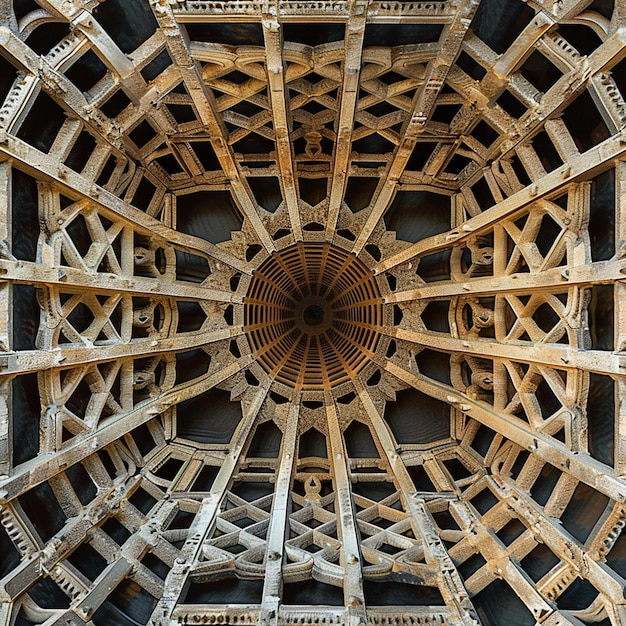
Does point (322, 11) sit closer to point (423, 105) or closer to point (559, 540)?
point (423, 105)

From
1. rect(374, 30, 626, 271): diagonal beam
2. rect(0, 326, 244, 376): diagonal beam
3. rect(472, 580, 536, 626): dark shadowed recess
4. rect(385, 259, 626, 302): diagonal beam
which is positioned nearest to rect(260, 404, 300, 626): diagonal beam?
rect(0, 326, 244, 376): diagonal beam

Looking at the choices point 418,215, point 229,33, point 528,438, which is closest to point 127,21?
point 229,33

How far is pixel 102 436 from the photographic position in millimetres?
9430

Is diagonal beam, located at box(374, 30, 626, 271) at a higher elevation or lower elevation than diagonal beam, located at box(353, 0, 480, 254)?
lower

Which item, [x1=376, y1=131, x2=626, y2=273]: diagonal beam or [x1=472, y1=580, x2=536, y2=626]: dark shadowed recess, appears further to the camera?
[x1=472, y1=580, x2=536, y2=626]: dark shadowed recess

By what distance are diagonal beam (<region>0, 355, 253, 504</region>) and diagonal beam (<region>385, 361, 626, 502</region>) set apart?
16.5ft

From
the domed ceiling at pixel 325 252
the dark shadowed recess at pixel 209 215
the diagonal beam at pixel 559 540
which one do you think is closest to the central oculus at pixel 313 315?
the domed ceiling at pixel 325 252

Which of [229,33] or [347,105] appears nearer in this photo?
[229,33]

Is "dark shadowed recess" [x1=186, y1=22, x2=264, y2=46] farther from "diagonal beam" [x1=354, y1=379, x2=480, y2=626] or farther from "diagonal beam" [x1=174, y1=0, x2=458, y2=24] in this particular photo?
"diagonal beam" [x1=354, y1=379, x2=480, y2=626]

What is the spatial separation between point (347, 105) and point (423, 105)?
1527 millimetres

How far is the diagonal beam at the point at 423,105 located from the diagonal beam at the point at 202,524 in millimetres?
5709

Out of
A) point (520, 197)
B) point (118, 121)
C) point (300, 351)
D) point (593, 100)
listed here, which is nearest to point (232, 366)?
point (300, 351)

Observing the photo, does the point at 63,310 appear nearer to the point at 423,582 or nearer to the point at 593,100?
the point at 423,582

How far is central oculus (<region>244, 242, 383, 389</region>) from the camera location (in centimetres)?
1394
